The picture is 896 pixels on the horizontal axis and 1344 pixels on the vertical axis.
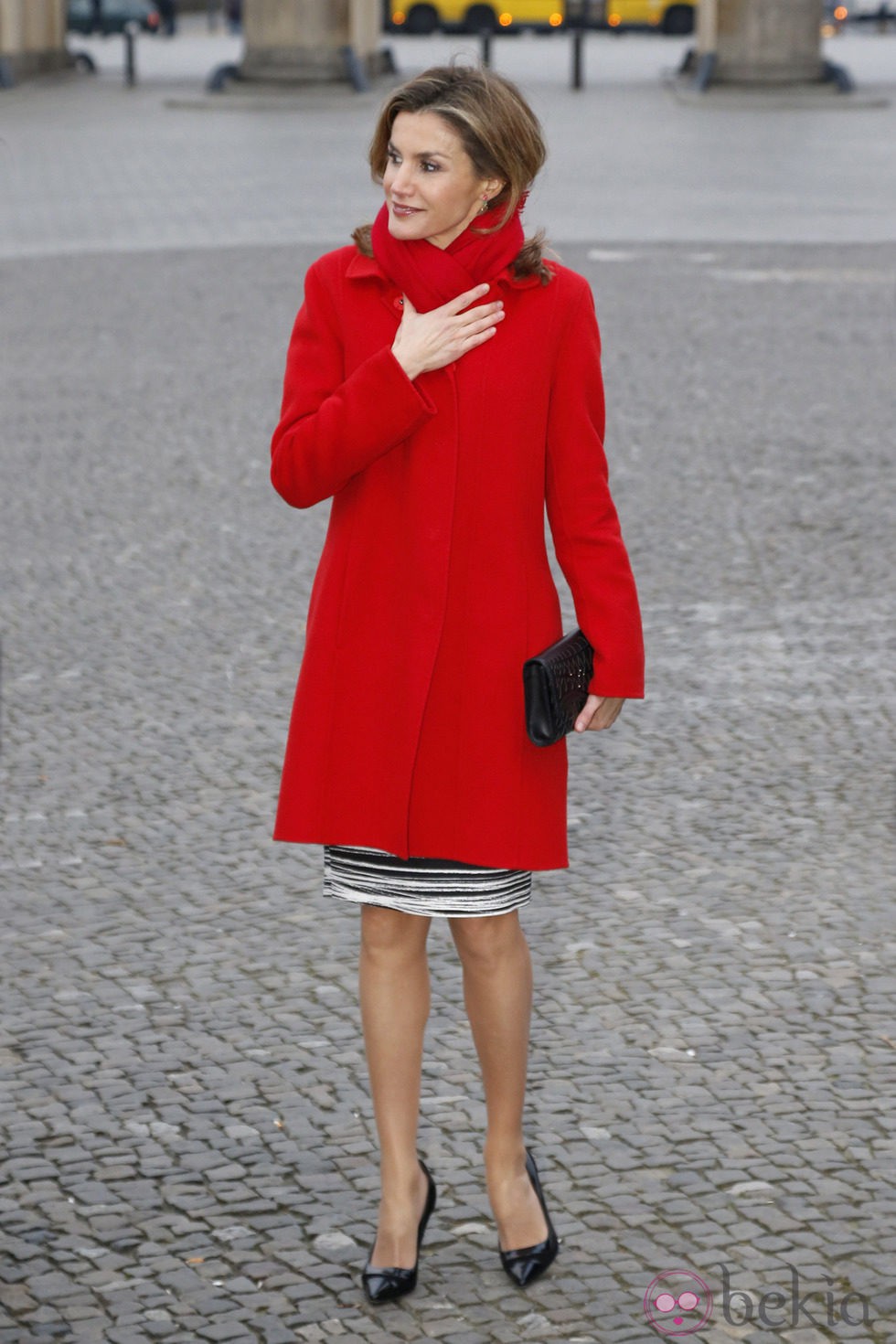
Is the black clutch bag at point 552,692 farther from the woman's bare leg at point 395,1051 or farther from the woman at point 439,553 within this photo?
the woman's bare leg at point 395,1051

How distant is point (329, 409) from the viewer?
3.02 meters

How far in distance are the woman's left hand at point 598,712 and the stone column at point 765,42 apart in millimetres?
27042

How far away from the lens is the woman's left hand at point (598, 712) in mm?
3166

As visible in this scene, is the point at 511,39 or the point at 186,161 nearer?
the point at 186,161

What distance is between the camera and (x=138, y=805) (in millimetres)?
5281

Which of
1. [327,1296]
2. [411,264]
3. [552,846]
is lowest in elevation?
[327,1296]

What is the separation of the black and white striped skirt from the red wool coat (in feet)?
0.12

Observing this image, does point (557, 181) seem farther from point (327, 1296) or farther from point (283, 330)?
point (327, 1296)

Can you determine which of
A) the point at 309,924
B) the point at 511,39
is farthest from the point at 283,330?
the point at 511,39

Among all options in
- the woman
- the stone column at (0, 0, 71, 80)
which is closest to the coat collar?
the woman

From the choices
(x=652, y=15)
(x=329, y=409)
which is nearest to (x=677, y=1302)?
(x=329, y=409)

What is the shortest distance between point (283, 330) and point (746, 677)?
651cm

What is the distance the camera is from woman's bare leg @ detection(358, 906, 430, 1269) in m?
3.21

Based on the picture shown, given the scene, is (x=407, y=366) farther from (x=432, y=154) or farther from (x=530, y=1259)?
(x=530, y=1259)
